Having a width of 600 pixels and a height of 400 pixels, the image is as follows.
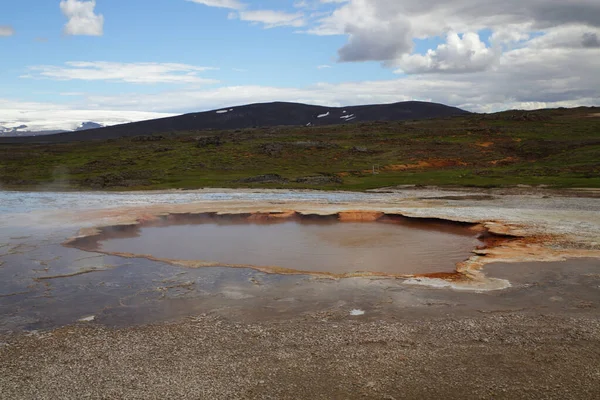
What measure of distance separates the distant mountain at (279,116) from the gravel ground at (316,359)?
104 m

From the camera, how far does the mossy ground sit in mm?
32438

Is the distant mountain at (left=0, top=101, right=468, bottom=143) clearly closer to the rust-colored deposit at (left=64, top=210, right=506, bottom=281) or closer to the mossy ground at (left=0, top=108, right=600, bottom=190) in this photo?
the mossy ground at (left=0, top=108, right=600, bottom=190)

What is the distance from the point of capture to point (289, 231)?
17.4m

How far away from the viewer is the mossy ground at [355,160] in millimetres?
32438

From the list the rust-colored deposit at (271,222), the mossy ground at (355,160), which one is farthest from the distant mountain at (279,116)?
the rust-colored deposit at (271,222)

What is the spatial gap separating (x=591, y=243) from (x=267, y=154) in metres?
35.2

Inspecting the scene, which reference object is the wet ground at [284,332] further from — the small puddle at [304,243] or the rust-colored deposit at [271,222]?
the small puddle at [304,243]

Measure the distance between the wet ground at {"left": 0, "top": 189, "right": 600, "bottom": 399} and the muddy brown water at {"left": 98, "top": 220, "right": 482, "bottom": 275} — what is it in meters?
1.43

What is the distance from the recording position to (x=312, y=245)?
15023 millimetres

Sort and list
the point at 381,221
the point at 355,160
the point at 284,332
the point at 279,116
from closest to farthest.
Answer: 1. the point at 284,332
2. the point at 381,221
3. the point at 355,160
4. the point at 279,116

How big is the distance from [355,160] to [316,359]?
37.3 meters

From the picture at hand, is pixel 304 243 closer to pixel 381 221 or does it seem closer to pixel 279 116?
pixel 381 221

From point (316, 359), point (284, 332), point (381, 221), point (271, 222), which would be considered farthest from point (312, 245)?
point (316, 359)

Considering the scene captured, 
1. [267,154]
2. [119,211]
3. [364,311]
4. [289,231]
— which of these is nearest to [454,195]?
[289,231]
